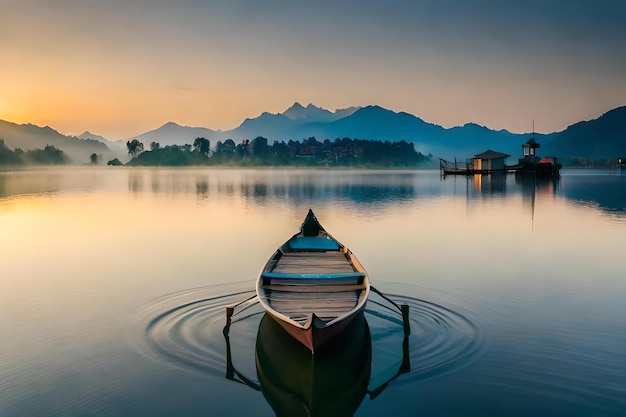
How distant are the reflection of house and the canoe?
98528 millimetres

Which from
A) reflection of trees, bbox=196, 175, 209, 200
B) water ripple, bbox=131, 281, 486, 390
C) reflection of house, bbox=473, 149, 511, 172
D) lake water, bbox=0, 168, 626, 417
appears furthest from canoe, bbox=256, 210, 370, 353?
reflection of house, bbox=473, 149, 511, 172

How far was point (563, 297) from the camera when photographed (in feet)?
57.2

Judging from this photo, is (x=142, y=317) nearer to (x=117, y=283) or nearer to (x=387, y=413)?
(x=117, y=283)

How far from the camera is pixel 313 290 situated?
499 inches

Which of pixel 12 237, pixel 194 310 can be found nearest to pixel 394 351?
pixel 194 310

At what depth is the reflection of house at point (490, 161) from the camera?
10888 centimetres

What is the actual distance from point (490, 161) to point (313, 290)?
10547 centimetres

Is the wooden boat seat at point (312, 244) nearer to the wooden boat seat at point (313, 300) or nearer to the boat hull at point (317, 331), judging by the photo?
the wooden boat seat at point (313, 300)

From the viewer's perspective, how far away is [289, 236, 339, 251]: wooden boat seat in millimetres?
18016

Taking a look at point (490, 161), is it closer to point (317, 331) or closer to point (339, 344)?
point (339, 344)

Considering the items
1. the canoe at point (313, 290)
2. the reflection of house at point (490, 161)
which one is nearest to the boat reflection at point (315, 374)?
the canoe at point (313, 290)

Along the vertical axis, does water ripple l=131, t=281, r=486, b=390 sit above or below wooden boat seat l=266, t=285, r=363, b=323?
below

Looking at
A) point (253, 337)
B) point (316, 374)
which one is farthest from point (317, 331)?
point (253, 337)

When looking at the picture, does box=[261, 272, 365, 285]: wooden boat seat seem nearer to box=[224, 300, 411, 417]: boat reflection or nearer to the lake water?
box=[224, 300, 411, 417]: boat reflection
